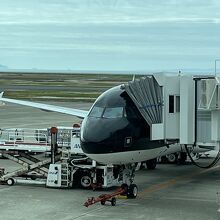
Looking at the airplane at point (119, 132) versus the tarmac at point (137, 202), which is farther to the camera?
the airplane at point (119, 132)

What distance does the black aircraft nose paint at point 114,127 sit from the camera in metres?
20.0

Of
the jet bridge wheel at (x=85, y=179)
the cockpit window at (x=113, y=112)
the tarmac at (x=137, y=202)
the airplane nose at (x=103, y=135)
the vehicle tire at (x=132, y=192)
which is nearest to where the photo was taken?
the tarmac at (x=137, y=202)

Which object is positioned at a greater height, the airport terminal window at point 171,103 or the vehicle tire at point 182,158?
the airport terminal window at point 171,103

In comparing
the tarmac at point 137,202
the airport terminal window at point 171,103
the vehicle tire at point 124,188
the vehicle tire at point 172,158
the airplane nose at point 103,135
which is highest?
the airport terminal window at point 171,103

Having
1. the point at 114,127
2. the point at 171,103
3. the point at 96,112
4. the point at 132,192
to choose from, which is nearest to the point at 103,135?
the point at 114,127

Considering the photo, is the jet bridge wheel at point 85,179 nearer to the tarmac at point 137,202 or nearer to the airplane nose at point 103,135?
the tarmac at point 137,202

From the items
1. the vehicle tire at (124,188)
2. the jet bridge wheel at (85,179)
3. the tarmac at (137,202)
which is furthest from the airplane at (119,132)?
the jet bridge wheel at (85,179)

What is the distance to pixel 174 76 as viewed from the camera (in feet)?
71.3

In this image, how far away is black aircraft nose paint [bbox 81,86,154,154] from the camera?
787 inches

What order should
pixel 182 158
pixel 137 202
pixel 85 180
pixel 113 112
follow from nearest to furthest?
pixel 137 202 < pixel 113 112 < pixel 85 180 < pixel 182 158

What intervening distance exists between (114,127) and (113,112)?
800mm

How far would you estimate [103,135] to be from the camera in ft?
65.7

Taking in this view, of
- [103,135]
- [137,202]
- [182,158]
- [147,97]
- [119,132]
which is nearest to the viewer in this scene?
[103,135]

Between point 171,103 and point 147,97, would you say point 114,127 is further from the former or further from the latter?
point 171,103
